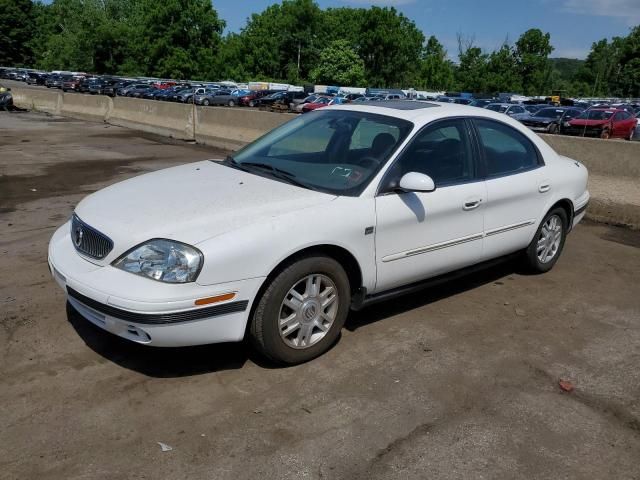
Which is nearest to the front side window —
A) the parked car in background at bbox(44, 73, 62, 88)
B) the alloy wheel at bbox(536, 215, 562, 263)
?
the alloy wheel at bbox(536, 215, 562, 263)

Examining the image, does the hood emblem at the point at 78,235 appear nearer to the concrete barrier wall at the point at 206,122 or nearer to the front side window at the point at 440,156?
the front side window at the point at 440,156

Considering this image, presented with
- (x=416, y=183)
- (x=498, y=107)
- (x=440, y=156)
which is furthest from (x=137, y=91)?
(x=416, y=183)

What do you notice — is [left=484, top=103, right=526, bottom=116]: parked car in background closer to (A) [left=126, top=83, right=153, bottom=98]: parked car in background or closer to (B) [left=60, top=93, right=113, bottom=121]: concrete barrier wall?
(B) [left=60, top=93, right=113, bottom=121]: concrete barrier wall

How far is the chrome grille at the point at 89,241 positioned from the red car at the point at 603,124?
22619 mm

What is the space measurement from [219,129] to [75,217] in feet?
33.8

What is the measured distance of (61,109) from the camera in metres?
23.9

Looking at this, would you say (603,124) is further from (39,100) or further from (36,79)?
(36,79)

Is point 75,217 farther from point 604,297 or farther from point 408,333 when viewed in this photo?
point 604,297

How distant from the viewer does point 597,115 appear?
23547 mm

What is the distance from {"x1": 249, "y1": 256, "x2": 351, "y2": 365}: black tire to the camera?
3430mm

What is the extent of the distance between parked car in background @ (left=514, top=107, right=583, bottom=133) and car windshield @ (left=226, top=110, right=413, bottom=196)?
71.1 ft

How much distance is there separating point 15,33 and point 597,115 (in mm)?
115547

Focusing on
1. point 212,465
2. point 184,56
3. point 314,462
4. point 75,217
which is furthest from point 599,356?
point 184,56

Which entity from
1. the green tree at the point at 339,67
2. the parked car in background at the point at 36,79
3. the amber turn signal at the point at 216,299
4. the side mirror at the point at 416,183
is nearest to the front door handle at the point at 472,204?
the side mirror at the point at 416,183
